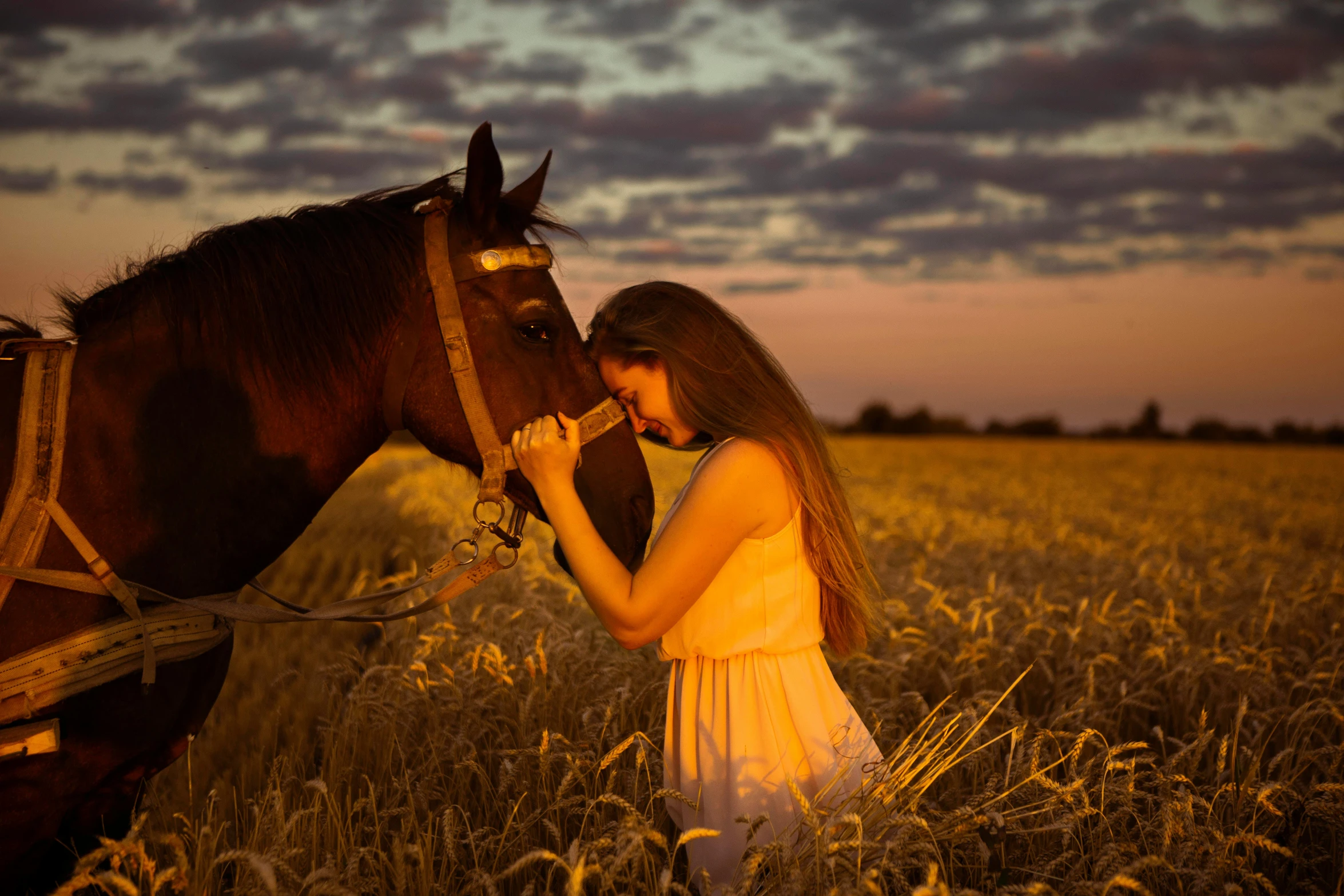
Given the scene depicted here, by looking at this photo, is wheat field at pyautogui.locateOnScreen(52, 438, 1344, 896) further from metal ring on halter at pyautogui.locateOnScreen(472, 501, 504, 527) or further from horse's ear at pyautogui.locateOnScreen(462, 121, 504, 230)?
horse's ear at pyautogui.locateOnScreen(462, 121, 504, 230)

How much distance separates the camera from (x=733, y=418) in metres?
2.55

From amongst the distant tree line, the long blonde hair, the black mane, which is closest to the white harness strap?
the black mane

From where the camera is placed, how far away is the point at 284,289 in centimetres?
234

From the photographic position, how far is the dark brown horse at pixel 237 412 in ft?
6.91

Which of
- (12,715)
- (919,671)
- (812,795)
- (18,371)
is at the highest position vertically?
(18,371)

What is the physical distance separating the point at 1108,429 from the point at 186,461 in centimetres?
7748

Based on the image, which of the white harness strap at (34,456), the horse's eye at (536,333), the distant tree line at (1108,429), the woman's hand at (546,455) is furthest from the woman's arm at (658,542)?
the distant tree line at (1108,429)

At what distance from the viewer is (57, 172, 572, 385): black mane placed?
7.53 feet

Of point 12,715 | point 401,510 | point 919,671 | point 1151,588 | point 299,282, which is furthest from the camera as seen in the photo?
point 401,510

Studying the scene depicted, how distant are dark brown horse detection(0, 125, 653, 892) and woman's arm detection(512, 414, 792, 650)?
0.17m

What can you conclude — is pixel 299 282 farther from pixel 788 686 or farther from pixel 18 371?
pixel 788 686

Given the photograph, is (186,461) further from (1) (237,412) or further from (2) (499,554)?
(2) (499,554)

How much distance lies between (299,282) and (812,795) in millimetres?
2222

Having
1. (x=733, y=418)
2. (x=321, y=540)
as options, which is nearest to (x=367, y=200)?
(x=733, y=418)
